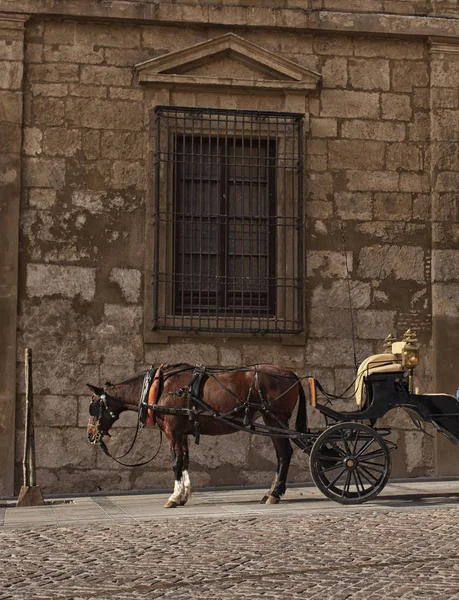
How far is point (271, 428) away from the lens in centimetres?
997

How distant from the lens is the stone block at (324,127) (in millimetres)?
12531

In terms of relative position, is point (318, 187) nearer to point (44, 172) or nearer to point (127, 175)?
point (127, 175)

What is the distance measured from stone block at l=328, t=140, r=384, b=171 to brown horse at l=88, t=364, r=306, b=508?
10.7 ft

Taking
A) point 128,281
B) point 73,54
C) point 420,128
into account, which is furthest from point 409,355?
point 73,54

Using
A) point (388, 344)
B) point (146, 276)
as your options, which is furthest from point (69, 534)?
point (146, 276)

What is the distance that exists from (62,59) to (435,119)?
13.9 feet

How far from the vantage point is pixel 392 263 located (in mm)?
12523

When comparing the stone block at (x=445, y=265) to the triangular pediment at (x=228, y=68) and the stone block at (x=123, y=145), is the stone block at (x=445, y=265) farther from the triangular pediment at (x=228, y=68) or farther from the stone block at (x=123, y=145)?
the stone block at (x=123, y=145)

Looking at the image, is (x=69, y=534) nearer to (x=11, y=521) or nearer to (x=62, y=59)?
(x=11, y=521)

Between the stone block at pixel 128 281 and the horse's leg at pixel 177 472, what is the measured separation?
240cm

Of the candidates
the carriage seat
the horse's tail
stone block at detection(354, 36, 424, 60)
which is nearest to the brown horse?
the horse's tail

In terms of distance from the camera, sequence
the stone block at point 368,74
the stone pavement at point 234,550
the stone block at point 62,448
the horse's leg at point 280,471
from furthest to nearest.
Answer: the stone block at point 368,74 < the stone block at point 62,448 < the horse's leg at point 280,471 < the stone pavement at point 234,550

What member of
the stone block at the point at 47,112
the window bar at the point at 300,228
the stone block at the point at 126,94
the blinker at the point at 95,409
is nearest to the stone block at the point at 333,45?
the window bar at the point at 300,228

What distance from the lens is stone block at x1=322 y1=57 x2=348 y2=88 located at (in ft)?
41.3
